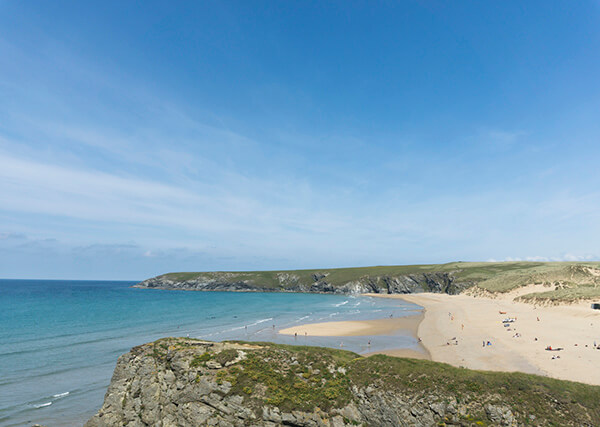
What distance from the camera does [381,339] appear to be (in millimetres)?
57812

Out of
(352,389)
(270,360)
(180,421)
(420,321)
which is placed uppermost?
(270,360)

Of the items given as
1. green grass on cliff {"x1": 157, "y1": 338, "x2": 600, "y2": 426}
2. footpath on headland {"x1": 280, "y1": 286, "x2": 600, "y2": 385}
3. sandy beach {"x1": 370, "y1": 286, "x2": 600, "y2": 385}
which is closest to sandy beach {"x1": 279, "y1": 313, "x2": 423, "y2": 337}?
footpath on headland {"x1": 280, "y1": 286, "x2": 600, "y2": 385}

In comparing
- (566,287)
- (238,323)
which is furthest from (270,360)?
(566,287)

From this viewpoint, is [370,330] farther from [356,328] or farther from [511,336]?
[511,336]

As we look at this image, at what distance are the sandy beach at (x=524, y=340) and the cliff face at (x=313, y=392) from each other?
73.2 feet

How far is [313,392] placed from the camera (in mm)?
18438

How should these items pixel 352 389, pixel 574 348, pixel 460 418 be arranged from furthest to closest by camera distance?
pixel 574 348 → pixel 352 389 → pixel 460 418

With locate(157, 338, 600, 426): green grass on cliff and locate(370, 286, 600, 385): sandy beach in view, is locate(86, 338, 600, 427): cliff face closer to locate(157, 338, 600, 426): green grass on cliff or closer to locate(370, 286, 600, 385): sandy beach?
locate(157, 338, 600, 426): green grass on cliff

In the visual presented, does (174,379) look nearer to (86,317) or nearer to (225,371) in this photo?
(225,371)

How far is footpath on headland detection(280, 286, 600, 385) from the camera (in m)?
37.2

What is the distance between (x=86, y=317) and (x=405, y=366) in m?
98.4

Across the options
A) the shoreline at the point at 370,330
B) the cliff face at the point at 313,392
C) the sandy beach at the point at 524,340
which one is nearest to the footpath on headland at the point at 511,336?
the sandy beach at the point at 524,340

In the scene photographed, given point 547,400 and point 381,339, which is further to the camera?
point 381,339

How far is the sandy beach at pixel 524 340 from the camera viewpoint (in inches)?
1439
